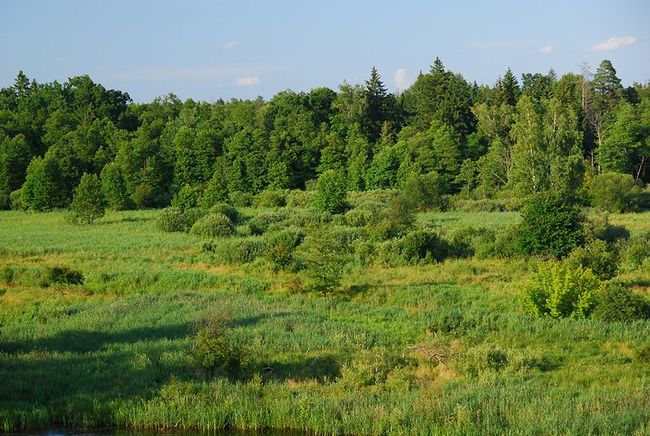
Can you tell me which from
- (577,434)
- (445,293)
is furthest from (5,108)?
(577,434)

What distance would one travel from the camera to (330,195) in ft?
185

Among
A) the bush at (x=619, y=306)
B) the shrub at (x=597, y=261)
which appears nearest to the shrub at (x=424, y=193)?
the shrub at (x=597, y=261)

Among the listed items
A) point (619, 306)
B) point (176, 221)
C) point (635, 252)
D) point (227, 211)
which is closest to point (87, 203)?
point (176, 221)

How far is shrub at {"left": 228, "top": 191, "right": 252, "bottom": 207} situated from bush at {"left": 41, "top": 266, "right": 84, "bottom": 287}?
116ft

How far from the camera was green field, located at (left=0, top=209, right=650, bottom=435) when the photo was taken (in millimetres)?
15945

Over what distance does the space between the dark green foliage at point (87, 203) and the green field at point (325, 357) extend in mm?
21671

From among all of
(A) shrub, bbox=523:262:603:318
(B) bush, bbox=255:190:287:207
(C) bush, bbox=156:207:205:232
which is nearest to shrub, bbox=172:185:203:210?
(C) bush, bbox=156:207:205:232

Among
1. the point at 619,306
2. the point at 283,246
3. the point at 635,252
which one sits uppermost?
the point at 283,246

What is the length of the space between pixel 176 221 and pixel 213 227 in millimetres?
5033

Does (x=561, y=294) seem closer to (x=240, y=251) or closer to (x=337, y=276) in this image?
(x=337, y=276)

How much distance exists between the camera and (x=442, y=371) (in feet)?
62.2

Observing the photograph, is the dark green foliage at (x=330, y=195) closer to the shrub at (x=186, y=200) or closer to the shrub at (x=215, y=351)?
the shrub at (x=186, y=200)

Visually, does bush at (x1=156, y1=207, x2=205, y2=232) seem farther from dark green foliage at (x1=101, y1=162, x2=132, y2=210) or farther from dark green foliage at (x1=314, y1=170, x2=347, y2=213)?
dark green foliage at (x1=101, y1=162, x2=132, y2=210)

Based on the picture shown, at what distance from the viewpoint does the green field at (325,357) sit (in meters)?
15.9
